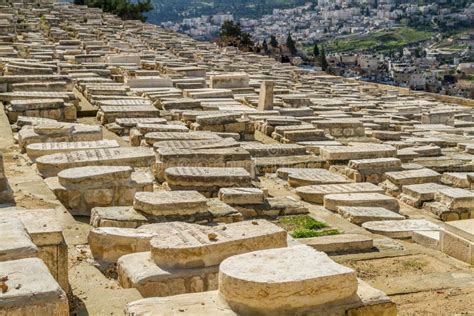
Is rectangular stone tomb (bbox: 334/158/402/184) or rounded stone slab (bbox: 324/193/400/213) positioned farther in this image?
rectangular stone tomb (bbox: 334/158/402/184)

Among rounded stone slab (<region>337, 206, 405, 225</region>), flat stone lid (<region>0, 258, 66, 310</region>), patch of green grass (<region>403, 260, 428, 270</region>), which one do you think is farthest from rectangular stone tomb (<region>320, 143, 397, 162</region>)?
flat stone lid (<region>0, 258, 66, 310</region>)

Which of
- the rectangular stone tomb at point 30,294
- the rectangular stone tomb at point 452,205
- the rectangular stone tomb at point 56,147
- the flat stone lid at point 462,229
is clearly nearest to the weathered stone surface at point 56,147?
the rectangular stone tomb at point 56,147

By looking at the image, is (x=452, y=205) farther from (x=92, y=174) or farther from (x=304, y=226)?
(x=92, y=174)

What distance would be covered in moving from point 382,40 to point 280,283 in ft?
408

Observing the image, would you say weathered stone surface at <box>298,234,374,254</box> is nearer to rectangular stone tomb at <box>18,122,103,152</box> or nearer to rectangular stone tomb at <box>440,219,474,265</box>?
rectangular stone tomb at <box>440,219,474,265</box>

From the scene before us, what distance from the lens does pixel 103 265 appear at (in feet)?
17.0

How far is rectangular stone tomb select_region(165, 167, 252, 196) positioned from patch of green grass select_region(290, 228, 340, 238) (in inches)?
36.8

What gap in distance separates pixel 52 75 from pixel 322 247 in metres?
8.16

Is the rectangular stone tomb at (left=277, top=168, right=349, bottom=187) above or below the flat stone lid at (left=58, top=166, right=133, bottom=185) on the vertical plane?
below

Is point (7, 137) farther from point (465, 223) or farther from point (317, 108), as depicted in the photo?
point (317, 108)

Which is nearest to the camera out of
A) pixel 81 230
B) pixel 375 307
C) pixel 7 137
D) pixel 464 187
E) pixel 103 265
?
pixel 375 307

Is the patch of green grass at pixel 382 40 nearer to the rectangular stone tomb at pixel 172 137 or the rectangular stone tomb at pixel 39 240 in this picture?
the rectangular stone tomb at pixel 172 137

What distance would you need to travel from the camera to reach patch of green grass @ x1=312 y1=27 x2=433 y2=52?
118 m

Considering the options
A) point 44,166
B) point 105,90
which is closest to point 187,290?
point 44,166
